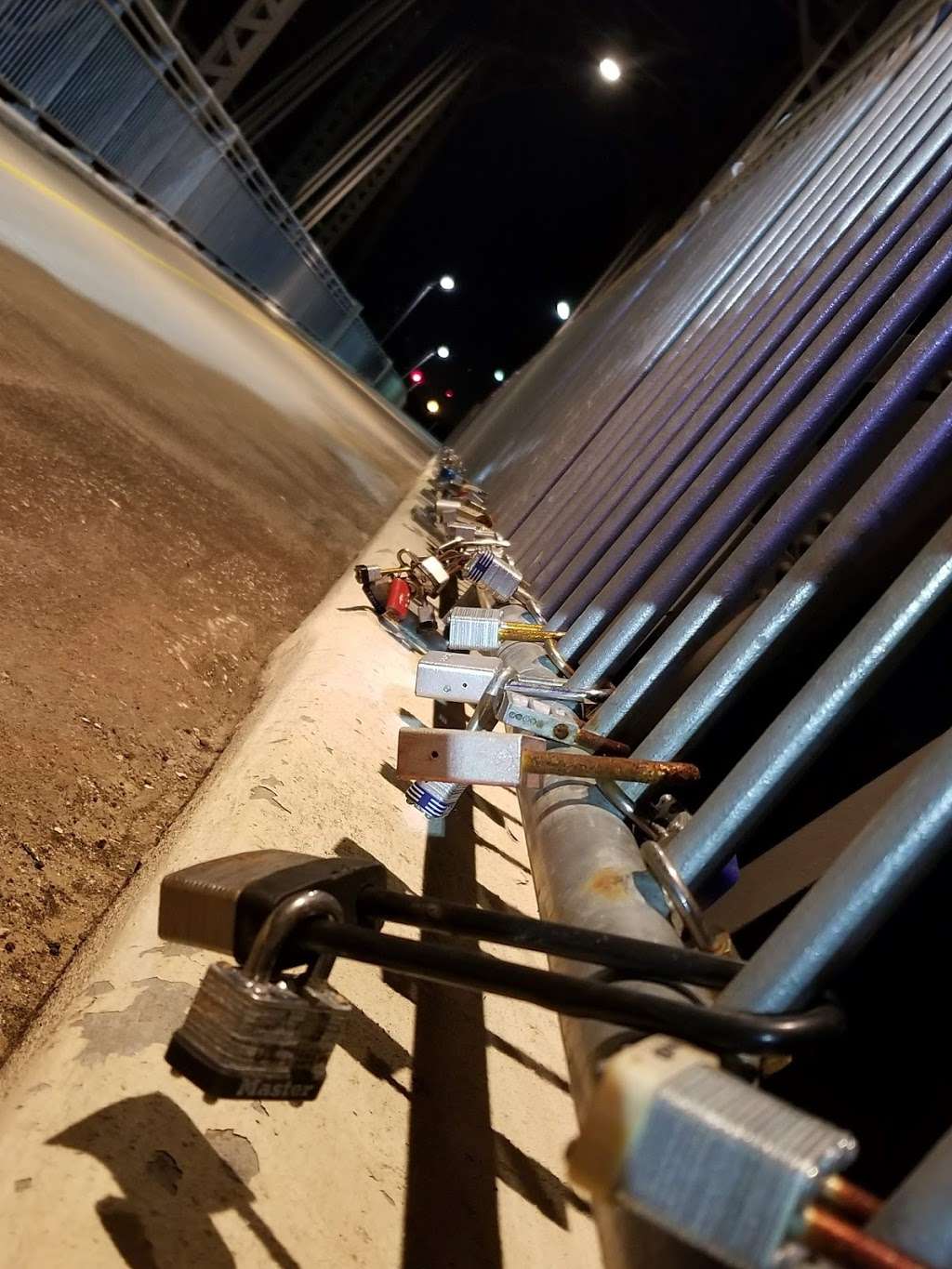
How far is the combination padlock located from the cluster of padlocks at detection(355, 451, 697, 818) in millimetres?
422

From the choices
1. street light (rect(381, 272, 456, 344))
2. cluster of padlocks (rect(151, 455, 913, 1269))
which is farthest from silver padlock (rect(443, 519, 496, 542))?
street light (rect(381, 272, 456, 344))

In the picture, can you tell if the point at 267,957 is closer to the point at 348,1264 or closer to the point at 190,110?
the point at 348,1264

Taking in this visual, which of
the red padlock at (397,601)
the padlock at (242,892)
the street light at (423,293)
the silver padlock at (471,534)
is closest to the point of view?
the padlock at (242,892)

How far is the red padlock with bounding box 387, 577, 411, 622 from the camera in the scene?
98.6 inches

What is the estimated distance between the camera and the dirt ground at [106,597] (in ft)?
3.83

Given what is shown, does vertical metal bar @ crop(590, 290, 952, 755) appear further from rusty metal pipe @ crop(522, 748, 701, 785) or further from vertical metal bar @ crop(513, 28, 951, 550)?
vertical metal bar @ crop(513, 28, 951, 550)

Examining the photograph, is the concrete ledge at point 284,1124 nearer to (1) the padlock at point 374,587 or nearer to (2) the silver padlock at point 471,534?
(1) the padlock at point 374,587

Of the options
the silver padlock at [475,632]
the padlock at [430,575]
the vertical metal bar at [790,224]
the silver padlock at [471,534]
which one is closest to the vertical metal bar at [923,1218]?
the silver padlock at [475,632]

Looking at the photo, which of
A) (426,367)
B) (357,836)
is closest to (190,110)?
(357,836)

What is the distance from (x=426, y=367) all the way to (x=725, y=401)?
40.3m

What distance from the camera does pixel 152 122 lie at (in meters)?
10.6

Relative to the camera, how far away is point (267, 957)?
713mm

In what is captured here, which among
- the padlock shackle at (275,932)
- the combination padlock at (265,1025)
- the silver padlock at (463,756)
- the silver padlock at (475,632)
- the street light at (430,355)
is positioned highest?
the street light at (430,355)

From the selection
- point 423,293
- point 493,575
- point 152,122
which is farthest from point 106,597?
point 423,293
